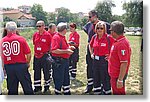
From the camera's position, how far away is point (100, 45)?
3381mm

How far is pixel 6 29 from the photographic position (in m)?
3.44

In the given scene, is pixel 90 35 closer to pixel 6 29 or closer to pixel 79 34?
pixel 79 34

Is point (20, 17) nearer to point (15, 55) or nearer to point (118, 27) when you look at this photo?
point (15, 55)

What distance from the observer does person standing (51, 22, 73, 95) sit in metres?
3.40

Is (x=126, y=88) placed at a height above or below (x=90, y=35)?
below

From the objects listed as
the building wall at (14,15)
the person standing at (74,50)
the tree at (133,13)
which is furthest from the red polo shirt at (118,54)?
the building wall at (14,15)

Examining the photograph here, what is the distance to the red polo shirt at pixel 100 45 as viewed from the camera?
3.37 meters

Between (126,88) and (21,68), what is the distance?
3.33 ft

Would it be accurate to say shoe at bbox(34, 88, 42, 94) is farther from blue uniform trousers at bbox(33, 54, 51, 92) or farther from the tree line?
the tree line

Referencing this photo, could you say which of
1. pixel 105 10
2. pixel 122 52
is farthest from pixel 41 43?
pixel 122 52

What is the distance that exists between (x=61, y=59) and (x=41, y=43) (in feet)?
0.84

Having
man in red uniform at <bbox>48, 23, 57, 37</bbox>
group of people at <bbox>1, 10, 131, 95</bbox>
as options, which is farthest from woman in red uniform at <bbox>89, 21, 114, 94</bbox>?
man in red uniform at <bbox>48, 23, 57, 37</bbox>

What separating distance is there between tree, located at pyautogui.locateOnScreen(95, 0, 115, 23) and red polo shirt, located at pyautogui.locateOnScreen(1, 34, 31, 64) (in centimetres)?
76

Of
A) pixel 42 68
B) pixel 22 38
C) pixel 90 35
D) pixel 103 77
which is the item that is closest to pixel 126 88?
pixel 103 77
